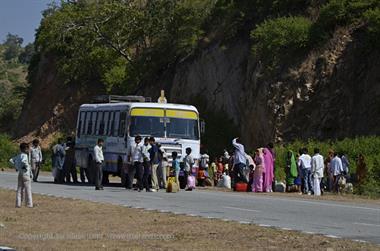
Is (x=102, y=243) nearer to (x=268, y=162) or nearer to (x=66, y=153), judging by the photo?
(x=268, y=162)

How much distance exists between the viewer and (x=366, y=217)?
22.9 metres

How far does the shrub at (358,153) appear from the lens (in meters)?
35.4

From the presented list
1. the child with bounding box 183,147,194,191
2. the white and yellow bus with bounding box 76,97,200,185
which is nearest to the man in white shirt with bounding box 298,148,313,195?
the child with bounding box 183,147,194,191

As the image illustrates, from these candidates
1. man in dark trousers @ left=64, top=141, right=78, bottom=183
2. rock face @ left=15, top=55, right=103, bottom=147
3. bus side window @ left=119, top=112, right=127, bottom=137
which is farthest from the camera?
rock face @ left=15, top=55, right=103, bottom=147

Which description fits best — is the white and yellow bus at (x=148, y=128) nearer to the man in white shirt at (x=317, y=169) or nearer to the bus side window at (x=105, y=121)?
the bus side window at (x=105, y=121)

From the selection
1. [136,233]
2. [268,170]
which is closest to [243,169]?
[268,170]

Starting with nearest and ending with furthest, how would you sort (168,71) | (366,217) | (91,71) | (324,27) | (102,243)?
(102,243), (366,217), (324,27), (168,71), (91,71)

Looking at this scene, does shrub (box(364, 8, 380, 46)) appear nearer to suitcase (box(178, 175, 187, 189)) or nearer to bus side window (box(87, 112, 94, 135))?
suitcase (box(178, 175, 187, 189))

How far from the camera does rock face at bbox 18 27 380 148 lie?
4716cm

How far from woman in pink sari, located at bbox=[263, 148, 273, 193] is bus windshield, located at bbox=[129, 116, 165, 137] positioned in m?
4.03

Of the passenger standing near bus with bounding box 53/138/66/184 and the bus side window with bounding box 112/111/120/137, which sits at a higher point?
the bus side window with bounding box 112/111/120/137

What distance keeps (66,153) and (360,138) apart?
12513 mm

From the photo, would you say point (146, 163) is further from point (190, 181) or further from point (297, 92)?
point (297, 92)

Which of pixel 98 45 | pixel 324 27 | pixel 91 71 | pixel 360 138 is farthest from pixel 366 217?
pixel 91 71
